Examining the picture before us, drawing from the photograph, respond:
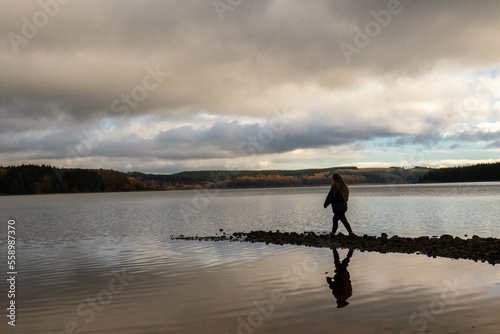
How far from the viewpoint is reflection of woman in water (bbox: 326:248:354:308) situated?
11.4m

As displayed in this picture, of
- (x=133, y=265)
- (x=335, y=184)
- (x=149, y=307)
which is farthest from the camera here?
(x=335, y=184)

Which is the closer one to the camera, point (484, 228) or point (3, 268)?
point (3, 268)

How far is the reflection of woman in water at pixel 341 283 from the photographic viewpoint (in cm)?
1135

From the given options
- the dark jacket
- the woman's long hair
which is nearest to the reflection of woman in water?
the dark jacket

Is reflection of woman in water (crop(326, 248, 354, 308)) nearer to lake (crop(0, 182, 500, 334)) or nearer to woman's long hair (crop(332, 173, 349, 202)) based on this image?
lake (crop(0, 182, 500, 334))

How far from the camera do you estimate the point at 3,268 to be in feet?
63.2

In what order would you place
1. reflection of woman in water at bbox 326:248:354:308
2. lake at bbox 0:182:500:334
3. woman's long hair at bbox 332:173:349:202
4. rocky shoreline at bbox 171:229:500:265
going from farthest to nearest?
woman's long hair at bbox 332:173:349:202 < rocky shoreline at bbox 171:229:500:265 < reflection of woman in water at bbox 326:248:354:308 < lake at bbox 0:182:500:334

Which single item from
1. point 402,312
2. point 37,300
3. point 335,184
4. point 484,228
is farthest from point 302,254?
point 484,228

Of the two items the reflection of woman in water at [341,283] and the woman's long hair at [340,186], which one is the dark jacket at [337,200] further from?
the reflection of woman in water at [341,283]

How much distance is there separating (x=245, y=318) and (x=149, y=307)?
10.2 feet

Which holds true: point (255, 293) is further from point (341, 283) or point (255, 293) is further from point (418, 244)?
point (418, 244)

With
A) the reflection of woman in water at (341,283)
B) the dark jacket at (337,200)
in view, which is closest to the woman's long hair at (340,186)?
the dark jacket at (337,200)

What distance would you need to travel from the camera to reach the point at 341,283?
13.3 m

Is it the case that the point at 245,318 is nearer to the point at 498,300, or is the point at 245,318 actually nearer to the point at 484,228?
the point at 498,300
